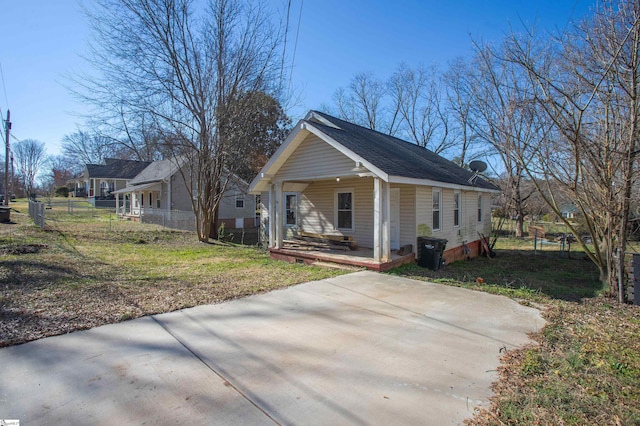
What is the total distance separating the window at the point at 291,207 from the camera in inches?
539

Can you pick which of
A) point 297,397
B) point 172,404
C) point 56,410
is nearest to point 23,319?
point 56,410

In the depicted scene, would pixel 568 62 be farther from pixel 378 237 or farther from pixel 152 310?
pixel 152 310

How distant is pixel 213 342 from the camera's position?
13.8ft

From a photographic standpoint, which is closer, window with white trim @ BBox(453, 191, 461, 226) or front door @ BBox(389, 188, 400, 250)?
front door @ BBox(389, 188, 400, 250)

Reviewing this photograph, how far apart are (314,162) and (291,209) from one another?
411cm

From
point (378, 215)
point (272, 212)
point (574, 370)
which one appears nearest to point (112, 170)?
point (272, 212)

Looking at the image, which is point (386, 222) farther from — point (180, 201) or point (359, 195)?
point (180, 201)

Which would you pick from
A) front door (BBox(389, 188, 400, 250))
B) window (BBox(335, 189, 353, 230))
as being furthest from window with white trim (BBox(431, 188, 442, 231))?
window (BBox(335, 189, 353, 230))

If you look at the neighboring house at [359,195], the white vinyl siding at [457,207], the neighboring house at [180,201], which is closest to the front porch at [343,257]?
the neighboring house at [359,195]

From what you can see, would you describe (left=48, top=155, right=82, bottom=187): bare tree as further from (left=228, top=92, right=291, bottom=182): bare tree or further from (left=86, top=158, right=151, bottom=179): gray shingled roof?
(left=228, top=92, right=291, bottom=182): bare tree

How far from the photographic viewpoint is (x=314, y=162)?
10.2 metres

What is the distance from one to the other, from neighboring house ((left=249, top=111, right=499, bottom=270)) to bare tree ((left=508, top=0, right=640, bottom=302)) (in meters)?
3.39

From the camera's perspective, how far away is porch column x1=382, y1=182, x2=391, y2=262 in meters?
8.67

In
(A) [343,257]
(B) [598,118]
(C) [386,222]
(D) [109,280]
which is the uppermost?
(B) [598,118]
